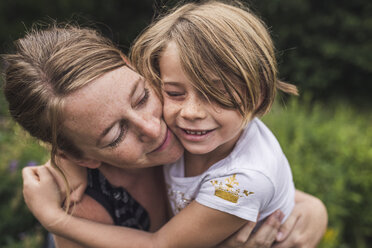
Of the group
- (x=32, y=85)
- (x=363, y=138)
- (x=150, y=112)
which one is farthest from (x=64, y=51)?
(x=363, y=138)

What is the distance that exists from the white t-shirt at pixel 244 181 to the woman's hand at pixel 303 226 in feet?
0.66

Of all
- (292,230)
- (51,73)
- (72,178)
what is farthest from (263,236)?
(51,73)

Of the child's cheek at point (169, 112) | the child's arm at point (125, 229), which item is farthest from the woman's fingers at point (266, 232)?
the child's cheek at point (169, 112)

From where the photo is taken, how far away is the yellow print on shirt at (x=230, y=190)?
1.81 m

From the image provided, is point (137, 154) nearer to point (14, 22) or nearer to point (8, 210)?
point (8, 210)

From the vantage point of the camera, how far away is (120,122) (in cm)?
179

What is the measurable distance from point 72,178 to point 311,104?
335 inches

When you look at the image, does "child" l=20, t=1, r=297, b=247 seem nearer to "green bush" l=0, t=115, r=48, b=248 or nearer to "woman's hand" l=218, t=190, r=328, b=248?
"woman's hand" l=218, t=190, r=328, b=248

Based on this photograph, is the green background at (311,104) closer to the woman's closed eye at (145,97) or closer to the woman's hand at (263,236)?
the woman's closed eye at (145,97)

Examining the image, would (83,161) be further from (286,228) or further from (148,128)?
(286,228)

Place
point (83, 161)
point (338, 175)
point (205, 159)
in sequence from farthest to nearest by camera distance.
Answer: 1. point (338, 175)
2. point (205, 159)
3. point (83, 161)

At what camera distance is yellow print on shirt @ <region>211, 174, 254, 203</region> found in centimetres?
181

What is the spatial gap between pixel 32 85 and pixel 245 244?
1393 mm

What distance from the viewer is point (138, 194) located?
225cm
